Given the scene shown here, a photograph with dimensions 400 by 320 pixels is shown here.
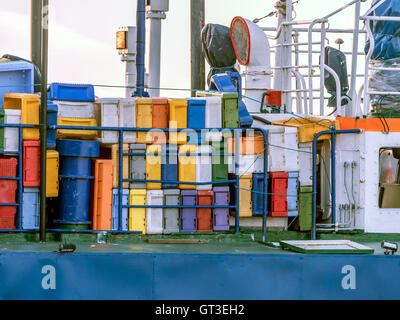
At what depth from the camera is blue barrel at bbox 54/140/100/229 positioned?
830 centimetres

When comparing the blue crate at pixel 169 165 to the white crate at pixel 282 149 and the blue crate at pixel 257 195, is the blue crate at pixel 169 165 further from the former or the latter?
the white crate at pixel 282 149

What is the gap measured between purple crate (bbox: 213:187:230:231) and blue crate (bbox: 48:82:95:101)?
1783mm

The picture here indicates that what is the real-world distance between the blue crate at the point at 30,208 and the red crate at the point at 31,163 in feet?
0.33

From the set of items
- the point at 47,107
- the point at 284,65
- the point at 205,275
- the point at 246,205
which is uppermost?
the point at 284,65

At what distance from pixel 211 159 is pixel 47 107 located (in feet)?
6.22

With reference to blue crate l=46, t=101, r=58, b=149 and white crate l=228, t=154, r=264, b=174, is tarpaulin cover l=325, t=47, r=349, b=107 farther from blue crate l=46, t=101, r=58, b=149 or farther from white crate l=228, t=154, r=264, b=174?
blue crate l=46, t=101, r=58, b=149

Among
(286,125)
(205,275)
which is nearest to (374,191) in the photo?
(286,125)

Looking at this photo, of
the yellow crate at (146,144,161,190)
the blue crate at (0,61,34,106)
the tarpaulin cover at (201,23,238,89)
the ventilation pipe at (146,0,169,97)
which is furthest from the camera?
the ventilation pipe at (146,0,169,97)

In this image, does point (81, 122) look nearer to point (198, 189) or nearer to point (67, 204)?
point (67, 204)

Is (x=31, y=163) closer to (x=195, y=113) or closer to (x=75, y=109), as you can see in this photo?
(x=75, y=109)

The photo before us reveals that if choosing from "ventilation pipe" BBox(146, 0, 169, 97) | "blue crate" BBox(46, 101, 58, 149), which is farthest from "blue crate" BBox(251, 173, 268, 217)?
"ventilation pipe" BBox(146, 0, 169, 97)

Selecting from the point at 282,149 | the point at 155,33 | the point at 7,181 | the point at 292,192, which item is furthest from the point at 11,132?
the point at 155,33

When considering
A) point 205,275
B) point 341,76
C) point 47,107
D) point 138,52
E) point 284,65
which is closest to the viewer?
point 205,275

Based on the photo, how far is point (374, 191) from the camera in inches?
338
